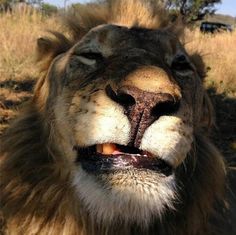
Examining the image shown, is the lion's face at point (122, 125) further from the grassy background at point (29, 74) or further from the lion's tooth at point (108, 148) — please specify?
the grassy background at point (29, 74)

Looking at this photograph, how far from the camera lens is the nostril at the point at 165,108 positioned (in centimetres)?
213

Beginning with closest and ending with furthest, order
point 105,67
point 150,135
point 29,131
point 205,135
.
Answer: point 150,135, point 105,67, point 29,131, point 205,135

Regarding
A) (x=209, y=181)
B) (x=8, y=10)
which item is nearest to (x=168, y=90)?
(x=209, y=181)

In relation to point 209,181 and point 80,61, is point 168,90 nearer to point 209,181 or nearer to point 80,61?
point 80,61

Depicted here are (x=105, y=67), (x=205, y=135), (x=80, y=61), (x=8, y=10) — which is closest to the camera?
(x=105, y=67)

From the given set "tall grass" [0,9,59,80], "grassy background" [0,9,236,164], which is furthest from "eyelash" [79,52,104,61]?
"tall grass" [0,9,59,80]

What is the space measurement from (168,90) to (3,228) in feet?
3.92

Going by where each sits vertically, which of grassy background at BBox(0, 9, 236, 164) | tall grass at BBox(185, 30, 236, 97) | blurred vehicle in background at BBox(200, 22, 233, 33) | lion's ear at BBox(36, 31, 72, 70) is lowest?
blurred vehicle in background at BBox(200, 22, 233, 33)

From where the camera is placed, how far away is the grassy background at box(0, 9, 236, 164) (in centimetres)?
641

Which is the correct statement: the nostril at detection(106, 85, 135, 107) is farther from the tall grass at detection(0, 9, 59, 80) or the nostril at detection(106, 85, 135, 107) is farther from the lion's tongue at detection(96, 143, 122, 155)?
the tall grass at detection(0, 9, 59, 80)

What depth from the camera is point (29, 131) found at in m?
2.90

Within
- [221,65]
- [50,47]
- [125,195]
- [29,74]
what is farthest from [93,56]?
[221,65]

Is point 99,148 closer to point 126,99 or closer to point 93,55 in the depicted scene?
point 126,99

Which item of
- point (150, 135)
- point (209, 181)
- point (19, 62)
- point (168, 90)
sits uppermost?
point (168, 90)
